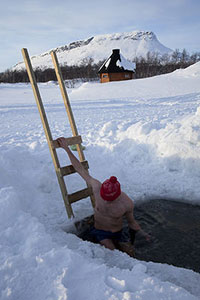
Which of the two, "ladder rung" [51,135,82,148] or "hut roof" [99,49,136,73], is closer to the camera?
"ladder rung" [51,135,82,148]

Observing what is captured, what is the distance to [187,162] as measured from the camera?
5238mm

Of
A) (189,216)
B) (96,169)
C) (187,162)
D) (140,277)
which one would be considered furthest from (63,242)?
(187,162)

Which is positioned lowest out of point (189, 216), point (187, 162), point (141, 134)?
point (189, 216)

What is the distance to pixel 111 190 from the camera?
10.1 ft

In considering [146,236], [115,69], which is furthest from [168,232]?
[115,69]

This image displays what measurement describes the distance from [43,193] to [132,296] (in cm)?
295

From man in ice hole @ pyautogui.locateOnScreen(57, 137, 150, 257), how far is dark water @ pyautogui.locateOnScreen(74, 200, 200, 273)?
0.62ft

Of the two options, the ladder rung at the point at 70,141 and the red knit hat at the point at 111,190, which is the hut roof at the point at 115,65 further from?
the red knit hat at the point at 111,190

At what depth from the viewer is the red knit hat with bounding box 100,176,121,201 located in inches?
121

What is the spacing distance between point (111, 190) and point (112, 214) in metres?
0.42

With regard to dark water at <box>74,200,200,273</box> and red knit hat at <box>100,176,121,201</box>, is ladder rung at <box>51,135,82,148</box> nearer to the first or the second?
red knit hat at <box>100,176,121,201</box>

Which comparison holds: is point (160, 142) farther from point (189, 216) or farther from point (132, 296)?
point (132, 296)

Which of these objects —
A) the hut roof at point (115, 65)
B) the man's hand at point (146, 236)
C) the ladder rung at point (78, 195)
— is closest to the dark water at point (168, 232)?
the man's hand at point (146, 236)

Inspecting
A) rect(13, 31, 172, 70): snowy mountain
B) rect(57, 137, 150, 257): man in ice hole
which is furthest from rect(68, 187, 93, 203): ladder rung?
rect(13, 31, 172, 70): snowy mountain
